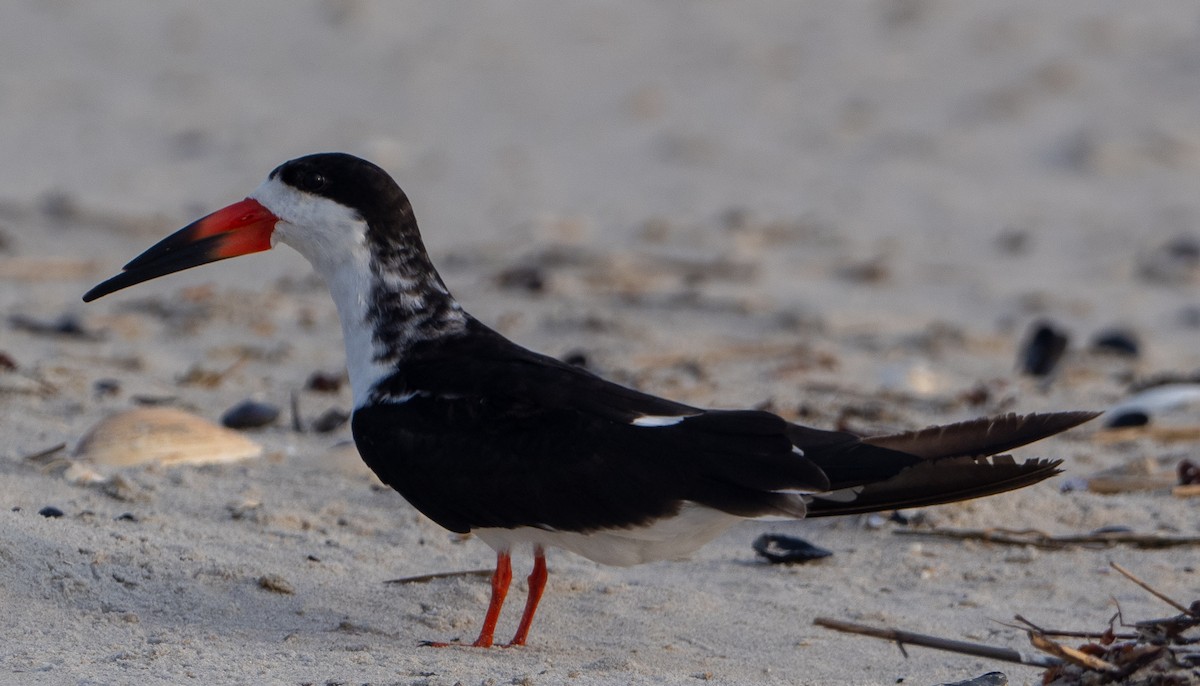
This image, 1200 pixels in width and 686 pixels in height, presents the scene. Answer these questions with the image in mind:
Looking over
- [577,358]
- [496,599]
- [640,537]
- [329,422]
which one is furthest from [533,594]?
[577,358]

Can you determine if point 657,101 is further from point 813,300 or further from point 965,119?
point 813,300

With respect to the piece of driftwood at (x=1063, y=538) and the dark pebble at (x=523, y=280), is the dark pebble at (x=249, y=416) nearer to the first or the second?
the piece of driftwood at (x=1063, y=538)

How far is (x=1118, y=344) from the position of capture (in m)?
7.50

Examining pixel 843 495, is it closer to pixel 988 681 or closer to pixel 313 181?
pixel 988 681

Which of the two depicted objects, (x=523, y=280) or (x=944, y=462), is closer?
(x=944, y=462)

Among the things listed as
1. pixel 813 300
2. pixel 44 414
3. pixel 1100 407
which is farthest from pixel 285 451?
pixel 813 300

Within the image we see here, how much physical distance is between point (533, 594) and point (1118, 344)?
4.41 metres

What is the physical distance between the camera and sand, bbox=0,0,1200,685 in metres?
3.97

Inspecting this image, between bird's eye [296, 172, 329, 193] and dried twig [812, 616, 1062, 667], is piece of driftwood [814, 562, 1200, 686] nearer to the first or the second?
dried twig [812, 616, 1062, 667]

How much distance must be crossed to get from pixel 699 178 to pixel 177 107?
400 cm

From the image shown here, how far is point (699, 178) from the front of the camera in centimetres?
1093

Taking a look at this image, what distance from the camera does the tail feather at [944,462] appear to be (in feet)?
11.9

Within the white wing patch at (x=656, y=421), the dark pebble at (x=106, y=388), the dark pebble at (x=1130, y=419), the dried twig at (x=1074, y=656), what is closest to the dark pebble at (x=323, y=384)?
the dark pebble at (x=106, y=388)

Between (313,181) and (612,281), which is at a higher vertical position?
(612,281)
